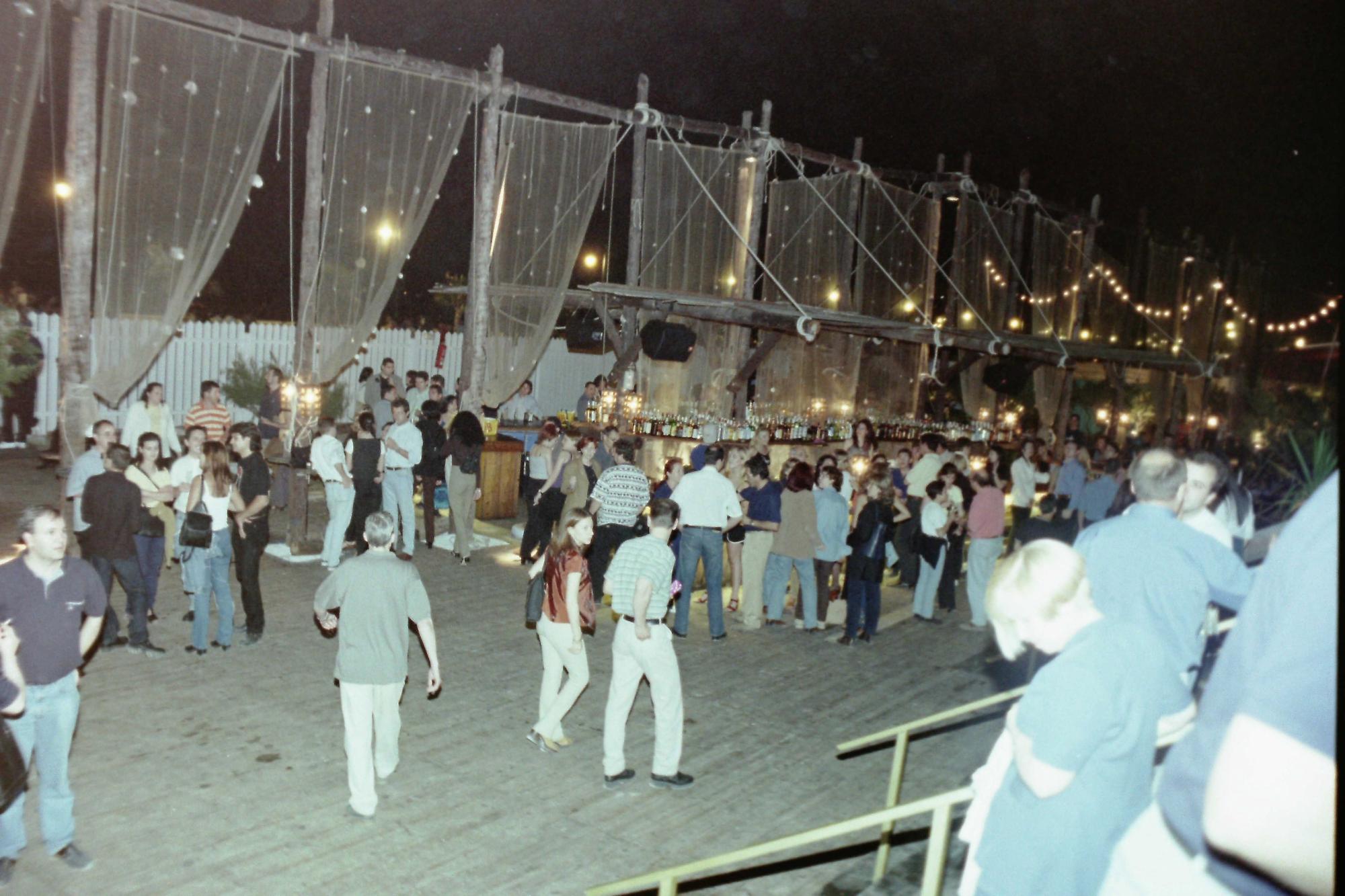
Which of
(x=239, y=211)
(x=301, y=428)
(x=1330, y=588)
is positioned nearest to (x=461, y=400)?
(x=301, y=428)

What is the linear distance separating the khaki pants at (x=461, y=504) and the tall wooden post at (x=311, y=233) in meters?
1.67

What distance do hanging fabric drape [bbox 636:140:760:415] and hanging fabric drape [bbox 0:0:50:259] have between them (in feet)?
28.2

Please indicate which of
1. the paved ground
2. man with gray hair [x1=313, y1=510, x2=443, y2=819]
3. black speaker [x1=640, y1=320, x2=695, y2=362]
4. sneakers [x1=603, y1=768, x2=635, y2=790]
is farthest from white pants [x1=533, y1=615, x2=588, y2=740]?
black speaker [x1=640, y1=320, x2=695, y2=362]

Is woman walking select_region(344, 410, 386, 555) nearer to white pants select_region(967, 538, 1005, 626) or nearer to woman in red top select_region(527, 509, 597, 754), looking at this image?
woman in red top select_region(527, 509, 597, 754)

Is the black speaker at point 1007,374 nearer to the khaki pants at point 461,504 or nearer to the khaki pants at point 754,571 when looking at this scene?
the khaki pants at point 754,571

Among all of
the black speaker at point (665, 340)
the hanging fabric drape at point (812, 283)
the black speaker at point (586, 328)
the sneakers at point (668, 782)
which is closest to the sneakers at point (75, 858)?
the sneakers at point (668, 782)

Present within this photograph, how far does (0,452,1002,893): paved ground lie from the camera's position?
4867mm

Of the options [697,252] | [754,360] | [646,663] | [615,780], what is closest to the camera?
[646,663]

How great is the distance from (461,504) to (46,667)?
687 centimetres

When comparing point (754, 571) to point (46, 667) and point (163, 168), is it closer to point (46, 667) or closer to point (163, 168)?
point (46, 667)

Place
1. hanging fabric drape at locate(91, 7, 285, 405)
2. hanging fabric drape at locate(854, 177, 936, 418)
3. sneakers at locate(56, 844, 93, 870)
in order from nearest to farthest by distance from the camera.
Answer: sneakers at locate(56, 844, 93, 870) → hanging fabric drape at locate(91, 7, 285, 405) → hanging fabric drape at locate(854, 177, 936, 418)

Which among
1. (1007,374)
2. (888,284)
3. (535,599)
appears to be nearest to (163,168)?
(535,599)

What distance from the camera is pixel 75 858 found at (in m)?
4.62

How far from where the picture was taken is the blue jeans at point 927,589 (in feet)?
34.3
